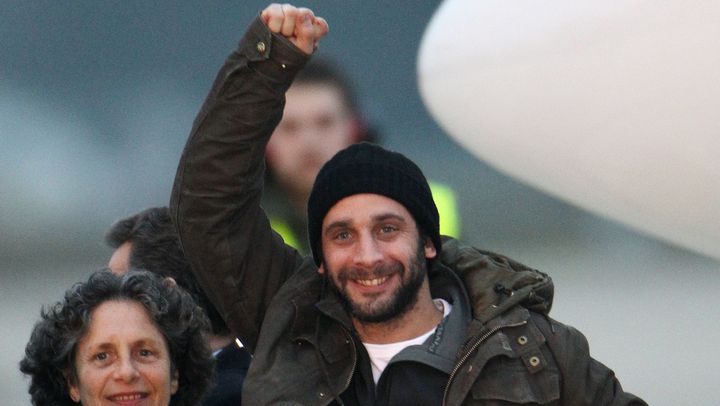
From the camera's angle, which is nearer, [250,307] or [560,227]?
[250,307]

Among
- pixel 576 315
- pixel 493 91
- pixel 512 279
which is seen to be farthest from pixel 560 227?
pixel 512 279

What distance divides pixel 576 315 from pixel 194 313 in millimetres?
3195

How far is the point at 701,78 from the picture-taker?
97.8 inches

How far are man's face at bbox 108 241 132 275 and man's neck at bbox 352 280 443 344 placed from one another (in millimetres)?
507

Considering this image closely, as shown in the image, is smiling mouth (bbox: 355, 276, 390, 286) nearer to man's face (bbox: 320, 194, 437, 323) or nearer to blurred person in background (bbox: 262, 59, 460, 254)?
man's face (bbox: 320, 194, 437, 323)

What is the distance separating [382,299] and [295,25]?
438mm

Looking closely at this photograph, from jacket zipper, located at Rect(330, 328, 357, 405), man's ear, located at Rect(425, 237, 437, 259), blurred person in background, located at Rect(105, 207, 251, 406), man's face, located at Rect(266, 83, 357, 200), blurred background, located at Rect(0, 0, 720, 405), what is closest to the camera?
jacket zipper, located at Rect(330, 328, 357, 405)

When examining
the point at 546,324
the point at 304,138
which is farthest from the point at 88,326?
the point at 304,138

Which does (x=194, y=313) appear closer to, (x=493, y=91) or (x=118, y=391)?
(x=118, y=391)

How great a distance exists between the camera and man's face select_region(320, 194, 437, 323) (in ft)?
7.24

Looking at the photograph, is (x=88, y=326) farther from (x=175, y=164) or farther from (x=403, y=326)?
(x=175, y=164)

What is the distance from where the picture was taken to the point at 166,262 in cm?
255

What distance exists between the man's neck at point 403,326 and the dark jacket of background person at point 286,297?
0.03 meters

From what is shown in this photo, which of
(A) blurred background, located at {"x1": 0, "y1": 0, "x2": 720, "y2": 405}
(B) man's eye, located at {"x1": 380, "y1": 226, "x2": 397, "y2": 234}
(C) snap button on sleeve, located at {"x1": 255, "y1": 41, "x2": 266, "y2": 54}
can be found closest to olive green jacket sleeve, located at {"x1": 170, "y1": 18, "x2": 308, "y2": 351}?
(C) snap button on sleeve, located at {"x1": 255, "y1": 41, "x2": 266, "y2": 54}
